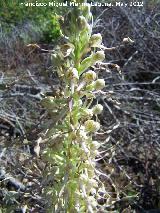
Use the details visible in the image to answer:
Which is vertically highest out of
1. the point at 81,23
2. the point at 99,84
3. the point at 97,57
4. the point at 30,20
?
the point at 30,20

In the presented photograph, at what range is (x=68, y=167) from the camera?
2006 mm

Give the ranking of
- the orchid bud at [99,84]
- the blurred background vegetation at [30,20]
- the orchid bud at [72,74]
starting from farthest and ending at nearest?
the blurred background vegetation at [30,20]
the orchid bud at [99,84]
the orchid bud at [72,74]

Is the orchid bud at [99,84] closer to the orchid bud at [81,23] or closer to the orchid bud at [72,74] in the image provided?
the orchid bud at [72,74]

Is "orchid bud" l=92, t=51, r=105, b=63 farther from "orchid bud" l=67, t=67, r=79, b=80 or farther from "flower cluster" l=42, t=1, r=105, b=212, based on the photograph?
"orchid bud" l=67, t=67, r=79, b=80

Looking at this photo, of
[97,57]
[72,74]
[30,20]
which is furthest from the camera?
[30,20]

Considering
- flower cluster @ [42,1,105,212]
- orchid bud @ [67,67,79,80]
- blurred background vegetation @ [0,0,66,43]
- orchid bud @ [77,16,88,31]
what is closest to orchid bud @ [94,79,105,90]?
flower cluster @ [42,1,105,212]

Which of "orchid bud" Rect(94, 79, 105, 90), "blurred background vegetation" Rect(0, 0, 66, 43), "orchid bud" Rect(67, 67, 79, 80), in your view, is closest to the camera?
"orchid bud" Rect(67, 67, 79, 80)

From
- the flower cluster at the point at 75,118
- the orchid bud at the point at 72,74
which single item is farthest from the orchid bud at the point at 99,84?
the orchid bud at the point at 72,74

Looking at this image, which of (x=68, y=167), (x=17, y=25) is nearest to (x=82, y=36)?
(x=68, y=167)

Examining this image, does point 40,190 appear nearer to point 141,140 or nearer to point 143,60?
point 141,140

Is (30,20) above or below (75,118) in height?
above

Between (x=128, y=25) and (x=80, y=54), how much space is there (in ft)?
17.8

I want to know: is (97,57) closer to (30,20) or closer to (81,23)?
(81,23)

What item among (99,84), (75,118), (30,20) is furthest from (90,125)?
(30,20)
